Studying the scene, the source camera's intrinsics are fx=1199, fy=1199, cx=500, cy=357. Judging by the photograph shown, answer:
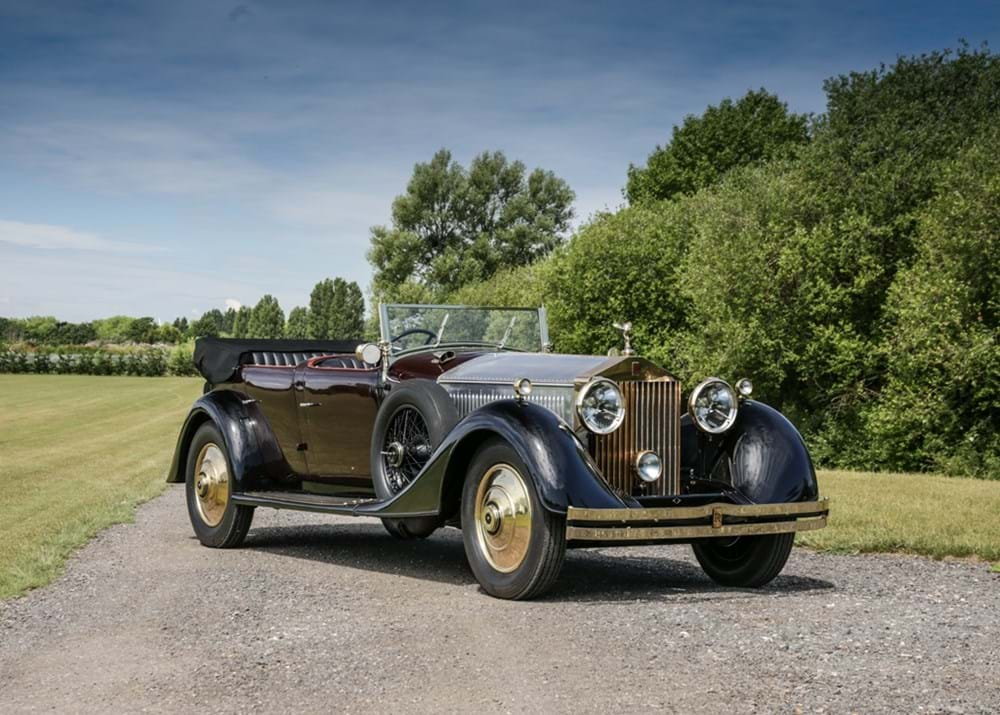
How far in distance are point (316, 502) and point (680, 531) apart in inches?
119

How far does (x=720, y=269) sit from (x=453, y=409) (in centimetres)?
2338

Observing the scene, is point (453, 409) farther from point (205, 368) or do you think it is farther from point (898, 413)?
point (898, 413)

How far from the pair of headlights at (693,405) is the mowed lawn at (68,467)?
406cm

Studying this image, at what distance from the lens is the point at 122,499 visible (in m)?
15.1

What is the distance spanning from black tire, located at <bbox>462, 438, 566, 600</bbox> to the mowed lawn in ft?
10.5

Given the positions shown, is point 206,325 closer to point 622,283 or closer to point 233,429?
point 622,283

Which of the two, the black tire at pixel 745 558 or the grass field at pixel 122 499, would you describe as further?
the grass field at pixel 122 499

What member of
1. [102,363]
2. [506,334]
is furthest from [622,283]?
[102,363]

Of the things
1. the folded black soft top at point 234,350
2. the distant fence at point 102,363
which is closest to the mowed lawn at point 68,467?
the folded black soft top at point 234,350

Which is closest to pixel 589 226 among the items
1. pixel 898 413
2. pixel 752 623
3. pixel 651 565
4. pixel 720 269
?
pixel 720 269

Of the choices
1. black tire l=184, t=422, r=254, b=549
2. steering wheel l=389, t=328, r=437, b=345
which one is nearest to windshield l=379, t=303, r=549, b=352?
steering wheel l=389, t=328, r=437, b=345

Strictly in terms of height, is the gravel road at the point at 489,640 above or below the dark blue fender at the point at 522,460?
below

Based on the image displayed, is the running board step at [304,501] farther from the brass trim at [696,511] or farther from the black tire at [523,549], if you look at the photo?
the brass trim at [696,511]

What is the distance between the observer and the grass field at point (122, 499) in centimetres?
1013
